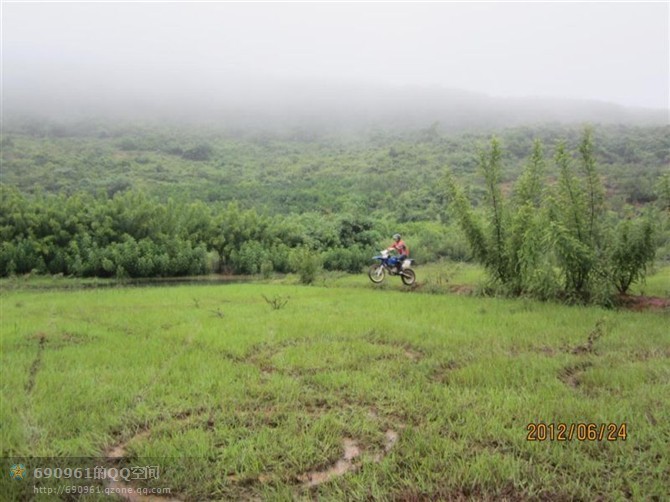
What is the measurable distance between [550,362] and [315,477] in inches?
137

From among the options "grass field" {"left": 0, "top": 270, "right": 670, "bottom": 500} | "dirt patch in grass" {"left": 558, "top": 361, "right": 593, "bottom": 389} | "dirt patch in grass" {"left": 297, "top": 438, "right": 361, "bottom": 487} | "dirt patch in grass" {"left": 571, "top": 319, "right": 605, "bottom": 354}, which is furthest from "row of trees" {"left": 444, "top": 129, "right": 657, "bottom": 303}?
"dirt patch in grass" {"left": 297, "top": 438, "right": 361, "bottom": 487}

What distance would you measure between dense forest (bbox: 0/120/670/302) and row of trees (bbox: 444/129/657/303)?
0.28m

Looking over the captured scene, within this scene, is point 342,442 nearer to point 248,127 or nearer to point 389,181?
point 389,181

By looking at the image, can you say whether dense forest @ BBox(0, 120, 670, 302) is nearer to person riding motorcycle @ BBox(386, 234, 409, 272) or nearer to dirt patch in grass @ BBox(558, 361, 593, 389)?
person riding motorcycle @ BBox(386, 234, 409, 272)

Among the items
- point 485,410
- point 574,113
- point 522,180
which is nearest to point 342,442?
point 485,410

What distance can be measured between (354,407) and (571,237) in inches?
302

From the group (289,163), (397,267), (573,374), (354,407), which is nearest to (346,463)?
(354,407)

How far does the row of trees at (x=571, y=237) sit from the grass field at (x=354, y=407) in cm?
235

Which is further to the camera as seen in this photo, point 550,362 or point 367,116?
point 367,116

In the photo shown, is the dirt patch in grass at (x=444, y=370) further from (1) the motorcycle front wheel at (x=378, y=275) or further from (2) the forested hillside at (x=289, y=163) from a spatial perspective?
(2) the forested hillside at (x=289, y=163)

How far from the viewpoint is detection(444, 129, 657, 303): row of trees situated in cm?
978

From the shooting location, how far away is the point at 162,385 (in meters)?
4.79

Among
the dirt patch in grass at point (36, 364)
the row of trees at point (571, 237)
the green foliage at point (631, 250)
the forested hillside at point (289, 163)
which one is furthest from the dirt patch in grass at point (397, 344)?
the forested hillside at point (289, 163)

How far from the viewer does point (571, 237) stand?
9.72 metres
